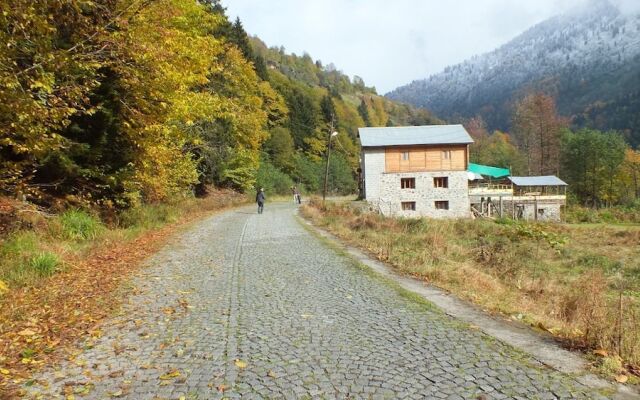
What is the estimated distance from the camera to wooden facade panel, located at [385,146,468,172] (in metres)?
42.6

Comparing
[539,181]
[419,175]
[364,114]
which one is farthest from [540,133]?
[364,114]

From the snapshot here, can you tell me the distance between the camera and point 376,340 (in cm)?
529

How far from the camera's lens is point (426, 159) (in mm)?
42781

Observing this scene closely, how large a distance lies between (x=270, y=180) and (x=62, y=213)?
41076mm

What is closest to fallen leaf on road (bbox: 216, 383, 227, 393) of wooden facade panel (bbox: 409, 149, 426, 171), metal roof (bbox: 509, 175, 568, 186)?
wooden facade panel (bbox: 409, 149, 426, 171)

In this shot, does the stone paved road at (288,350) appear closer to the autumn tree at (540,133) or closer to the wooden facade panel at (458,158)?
the wooden facade panel at (458,158)

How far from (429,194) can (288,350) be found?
38.8 meters

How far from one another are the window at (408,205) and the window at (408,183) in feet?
4.81

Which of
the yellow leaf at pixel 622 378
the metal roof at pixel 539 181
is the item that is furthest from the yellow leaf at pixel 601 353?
the metal roof at pixel 539 181

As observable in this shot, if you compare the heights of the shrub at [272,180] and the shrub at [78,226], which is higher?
the shrub at [272,180]

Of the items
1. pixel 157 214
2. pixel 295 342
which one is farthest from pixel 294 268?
pixel 157 214

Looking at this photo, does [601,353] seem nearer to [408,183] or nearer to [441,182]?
[408,183]

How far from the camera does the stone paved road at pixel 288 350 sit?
4.02 meters

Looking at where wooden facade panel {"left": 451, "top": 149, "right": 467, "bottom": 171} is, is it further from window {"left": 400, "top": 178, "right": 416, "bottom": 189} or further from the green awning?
the green awning
